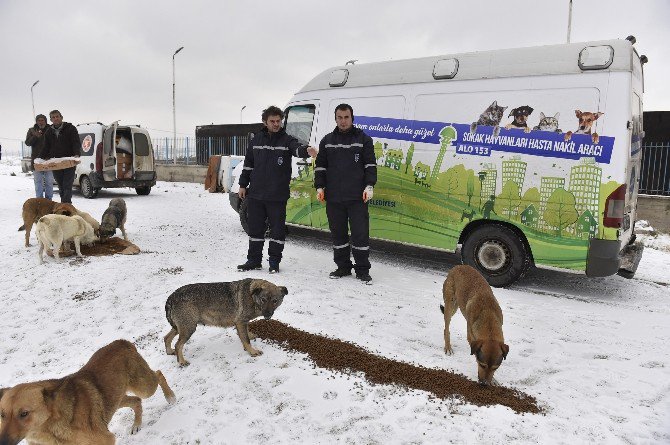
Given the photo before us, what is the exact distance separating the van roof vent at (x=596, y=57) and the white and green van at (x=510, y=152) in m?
0.01

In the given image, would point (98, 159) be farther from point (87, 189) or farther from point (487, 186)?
point (487, 186)

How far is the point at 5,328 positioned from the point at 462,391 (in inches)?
173

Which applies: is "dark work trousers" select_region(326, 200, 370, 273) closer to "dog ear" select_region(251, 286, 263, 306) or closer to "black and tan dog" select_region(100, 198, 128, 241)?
"dog ear" select_region(251, 286, 263, 306)

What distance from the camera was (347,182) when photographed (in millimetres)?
5594

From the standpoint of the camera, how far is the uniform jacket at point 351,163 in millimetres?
5555

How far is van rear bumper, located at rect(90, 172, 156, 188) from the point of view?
539 inches

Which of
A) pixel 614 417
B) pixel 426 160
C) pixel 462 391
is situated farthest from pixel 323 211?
pixel 614 417

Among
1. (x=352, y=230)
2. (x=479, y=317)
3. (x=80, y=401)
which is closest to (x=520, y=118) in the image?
(x=352, y=230)

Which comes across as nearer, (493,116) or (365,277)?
(493,116)

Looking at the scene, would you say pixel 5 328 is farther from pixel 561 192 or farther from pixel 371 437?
pixel 561 192

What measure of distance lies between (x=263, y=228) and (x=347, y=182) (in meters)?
1.42

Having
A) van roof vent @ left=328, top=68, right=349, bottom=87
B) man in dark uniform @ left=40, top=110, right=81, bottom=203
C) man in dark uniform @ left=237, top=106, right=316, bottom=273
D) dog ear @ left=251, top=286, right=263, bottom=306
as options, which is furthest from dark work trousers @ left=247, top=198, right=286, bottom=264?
man in dark uniform @ left=40, top=110, right=81, bottom=203

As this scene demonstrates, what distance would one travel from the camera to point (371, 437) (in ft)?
8.40

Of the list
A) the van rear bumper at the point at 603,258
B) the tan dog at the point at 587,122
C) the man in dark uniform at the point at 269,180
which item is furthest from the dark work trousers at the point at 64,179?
the van rear bumper at the point at 603,258
